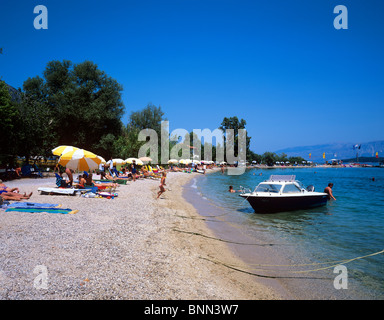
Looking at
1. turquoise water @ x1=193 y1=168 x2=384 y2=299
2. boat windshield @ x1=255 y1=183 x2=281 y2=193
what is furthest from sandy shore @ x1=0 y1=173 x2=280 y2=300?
boat windshield @ x1=255 y1=183 x2=281 y2=193

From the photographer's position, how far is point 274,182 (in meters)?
15.6

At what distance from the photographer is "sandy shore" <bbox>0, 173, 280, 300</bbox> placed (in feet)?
14.9

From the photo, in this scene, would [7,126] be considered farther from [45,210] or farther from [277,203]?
[277,203]

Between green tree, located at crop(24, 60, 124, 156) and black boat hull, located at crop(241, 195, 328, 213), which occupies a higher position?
green tree, located at crop(24, 60, 124, 156)

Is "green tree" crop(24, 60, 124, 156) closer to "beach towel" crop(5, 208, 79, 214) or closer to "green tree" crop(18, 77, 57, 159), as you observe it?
"green tree" crop(18, 77, 57, 159)

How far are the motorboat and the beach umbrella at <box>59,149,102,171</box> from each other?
8.79 meters

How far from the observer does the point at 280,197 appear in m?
14.5

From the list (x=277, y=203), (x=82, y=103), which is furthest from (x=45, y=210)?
(x=82, y=103)

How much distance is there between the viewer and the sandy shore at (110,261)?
4543mm

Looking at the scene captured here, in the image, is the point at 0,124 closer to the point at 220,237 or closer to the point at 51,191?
the point at 51,191

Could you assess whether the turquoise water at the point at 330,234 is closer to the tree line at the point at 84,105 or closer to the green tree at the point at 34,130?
the green tree at the point at 34,130

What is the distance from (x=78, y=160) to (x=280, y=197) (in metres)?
11.4

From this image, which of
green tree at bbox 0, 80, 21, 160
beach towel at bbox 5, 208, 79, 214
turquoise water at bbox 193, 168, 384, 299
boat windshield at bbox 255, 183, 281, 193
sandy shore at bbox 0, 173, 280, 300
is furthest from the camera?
green tree at bbox 0, 80, 21, 160

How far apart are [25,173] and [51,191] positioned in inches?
471
